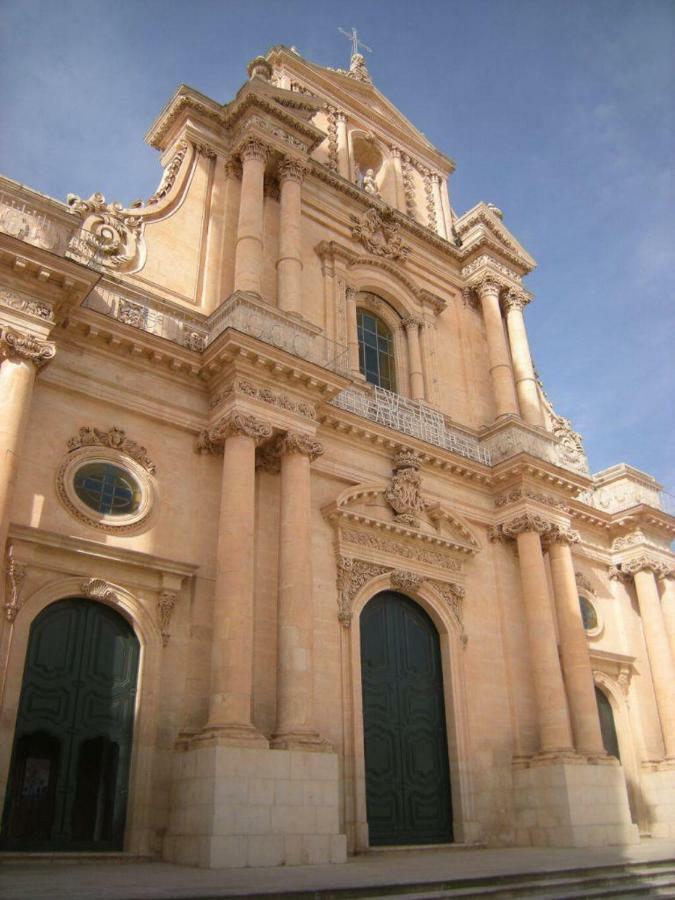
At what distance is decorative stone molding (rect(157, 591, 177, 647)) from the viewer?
441 inches

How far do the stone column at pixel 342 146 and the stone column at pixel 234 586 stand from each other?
8968mm

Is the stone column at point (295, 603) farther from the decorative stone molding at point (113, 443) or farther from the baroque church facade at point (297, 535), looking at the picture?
the decorative stone molding at point (113, 443)

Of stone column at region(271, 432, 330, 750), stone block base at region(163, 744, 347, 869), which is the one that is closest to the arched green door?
stone block base at region(163, 744, 347, 869)

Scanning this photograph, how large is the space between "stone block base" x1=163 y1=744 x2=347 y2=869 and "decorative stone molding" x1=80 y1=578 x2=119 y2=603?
222 cm

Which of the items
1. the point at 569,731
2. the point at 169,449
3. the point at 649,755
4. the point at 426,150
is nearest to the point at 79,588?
the point at 169,449

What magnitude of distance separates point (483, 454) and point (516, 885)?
9.84 m

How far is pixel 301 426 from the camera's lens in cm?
1304

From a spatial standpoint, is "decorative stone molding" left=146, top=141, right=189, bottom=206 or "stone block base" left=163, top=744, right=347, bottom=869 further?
"decorative stone molding" left=146, top=141, right=189, bottom=206

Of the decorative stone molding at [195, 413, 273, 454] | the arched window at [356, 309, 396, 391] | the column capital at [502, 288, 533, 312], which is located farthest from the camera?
the column capital at [502, 288, 533, 312]

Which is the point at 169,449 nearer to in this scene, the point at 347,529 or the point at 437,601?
the point at 347,529

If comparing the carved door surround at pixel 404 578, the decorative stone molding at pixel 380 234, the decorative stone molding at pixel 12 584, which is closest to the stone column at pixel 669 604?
the carved door surround at pixel 404 578

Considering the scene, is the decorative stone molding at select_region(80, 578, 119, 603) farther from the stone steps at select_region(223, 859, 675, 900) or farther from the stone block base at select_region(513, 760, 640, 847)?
the stone block base at select_region(513, 760, 640, 847)

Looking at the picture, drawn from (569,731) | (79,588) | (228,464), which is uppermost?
(228,464)

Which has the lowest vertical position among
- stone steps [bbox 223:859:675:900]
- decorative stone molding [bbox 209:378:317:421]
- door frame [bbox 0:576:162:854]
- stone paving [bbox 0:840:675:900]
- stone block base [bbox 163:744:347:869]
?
stone steps [bbox 223:859:675:900]
